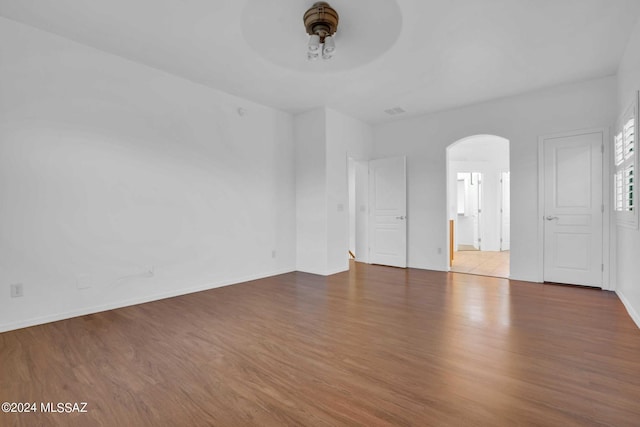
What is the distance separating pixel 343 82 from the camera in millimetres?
4406

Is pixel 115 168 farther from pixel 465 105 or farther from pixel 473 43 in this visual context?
pixel 465 105

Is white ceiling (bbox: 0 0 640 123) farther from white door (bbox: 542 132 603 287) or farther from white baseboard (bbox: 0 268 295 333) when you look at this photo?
white baseboard (bbox: 0 268 295 333)

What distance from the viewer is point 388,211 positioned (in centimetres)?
629

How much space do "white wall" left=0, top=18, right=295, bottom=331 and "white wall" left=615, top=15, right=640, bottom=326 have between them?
4738mm

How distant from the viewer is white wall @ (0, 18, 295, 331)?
3012 mm

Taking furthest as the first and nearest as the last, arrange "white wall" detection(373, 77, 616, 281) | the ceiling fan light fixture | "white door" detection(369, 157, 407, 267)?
"white door" detection(369, 157, 407, 267)
"white wall" detection(373, 77, 616, 281)
the ceiling fan light fixture

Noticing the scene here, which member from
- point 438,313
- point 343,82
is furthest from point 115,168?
point 438,313

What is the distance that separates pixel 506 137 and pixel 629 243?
90.8 inches

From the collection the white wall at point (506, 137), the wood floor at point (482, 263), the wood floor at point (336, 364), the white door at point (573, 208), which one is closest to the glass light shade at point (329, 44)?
the wood floor at point (336, 364)

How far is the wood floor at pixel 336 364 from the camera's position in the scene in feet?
5.67

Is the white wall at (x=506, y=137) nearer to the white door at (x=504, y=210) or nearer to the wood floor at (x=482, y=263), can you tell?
the wood floor at (x=482, y=263)

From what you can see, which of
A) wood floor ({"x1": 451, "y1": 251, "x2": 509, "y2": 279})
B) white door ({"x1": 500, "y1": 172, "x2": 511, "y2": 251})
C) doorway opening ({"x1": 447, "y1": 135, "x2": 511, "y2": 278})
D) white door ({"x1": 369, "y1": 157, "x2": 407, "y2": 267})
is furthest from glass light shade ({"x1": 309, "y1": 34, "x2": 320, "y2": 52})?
white door ({"x1": 500, "y1": 172, "x2": 511, "y2": 251})

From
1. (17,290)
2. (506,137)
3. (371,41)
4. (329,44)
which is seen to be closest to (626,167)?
(506,137)

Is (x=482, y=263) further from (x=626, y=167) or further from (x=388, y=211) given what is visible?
(x=626, y=167)
